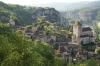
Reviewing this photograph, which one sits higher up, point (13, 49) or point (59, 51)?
point (13, 49)

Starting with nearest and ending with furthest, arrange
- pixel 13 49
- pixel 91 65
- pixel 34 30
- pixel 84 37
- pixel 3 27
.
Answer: pixel 13 49 → pixel 91 65 → pixel 3 27 → pixel 84 37 → pixel 34 30

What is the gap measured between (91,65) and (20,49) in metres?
32.4

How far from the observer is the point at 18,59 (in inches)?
2894

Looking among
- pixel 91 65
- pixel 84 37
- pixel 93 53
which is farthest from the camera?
pixel 84 37

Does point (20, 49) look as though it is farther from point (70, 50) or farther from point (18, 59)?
point (70, 50)

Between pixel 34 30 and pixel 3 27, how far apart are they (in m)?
45.8

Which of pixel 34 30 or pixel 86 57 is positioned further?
pixel 34 30

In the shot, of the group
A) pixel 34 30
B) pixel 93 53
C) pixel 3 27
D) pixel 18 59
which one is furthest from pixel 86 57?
pixel 18 59

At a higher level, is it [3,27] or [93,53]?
[3,27]

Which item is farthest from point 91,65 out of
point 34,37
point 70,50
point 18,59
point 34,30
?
point 34,30

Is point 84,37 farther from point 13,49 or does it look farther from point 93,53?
point 13,49

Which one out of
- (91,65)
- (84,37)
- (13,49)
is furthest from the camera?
(84,37)

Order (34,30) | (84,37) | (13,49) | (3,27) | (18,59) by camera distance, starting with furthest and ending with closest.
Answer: (34,30), (84,37), (3,27), (13,49), (18,59)

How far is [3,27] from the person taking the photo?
12256cm
